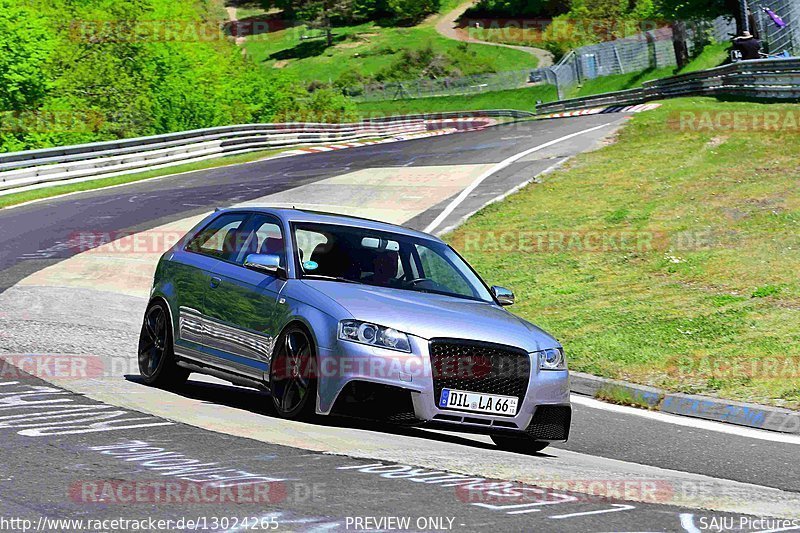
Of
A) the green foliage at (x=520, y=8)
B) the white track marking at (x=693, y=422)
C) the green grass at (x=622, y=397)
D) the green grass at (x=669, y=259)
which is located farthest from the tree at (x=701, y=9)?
the green foliage at (x=520, y=8)

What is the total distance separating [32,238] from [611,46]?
5708cm

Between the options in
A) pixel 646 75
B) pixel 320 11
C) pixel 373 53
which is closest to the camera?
pixel 646 75

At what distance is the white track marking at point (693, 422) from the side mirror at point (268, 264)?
3.59 metres

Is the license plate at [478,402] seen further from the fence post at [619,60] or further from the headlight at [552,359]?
the fence post at [619,60]

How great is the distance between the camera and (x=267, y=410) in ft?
31.4

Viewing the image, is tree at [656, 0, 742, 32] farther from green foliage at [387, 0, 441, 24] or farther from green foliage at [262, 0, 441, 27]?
green foliage at [387, 0, 441, 24]

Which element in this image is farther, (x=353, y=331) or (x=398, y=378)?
(x=353, y=331)

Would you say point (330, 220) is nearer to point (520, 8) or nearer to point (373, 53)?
point (373, 53)

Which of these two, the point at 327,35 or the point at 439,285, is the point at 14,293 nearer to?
the point at 439,285

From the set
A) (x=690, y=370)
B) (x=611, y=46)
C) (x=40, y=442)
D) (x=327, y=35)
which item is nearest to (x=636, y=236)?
(x=690, y=370)

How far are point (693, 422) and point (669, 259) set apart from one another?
784 centimetres

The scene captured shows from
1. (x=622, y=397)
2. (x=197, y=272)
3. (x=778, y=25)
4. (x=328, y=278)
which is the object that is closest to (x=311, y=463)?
(x=328, y=278)

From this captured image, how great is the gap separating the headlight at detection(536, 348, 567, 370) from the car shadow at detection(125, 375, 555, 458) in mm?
637

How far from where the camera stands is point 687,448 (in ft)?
31.2
